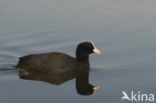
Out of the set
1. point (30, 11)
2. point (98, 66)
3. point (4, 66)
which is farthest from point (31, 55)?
point (30, 11)

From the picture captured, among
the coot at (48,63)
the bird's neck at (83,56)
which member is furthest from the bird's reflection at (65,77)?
the bird's neck at (83,56)

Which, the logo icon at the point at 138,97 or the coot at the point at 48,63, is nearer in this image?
the logo icon at the point at 138,97

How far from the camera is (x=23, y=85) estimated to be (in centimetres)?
1099

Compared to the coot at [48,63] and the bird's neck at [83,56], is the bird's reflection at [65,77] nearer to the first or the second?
the coot at [48,63]

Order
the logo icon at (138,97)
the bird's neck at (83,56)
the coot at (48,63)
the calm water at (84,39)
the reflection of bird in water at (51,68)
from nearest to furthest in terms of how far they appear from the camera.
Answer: the logo icon at (138,97)
the calm water at (84,39)
the reflection of bird in water at (51,68)
the coot at (48,63)
the bird's neck at (83,56)

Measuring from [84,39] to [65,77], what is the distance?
8.10ft

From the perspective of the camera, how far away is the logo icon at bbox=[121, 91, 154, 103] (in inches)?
394

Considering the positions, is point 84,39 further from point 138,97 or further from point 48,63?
point 138,97

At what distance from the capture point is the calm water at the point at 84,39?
418 inches

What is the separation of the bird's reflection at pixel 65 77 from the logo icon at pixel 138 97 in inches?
32.4

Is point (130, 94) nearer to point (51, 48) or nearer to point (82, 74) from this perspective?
point (82, 74)

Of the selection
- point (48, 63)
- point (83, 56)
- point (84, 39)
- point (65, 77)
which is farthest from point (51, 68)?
point (84, 39)

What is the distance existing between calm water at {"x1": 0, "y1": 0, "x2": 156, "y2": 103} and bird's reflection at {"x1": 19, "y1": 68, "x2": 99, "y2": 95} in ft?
0.46

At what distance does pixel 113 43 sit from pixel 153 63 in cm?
173
